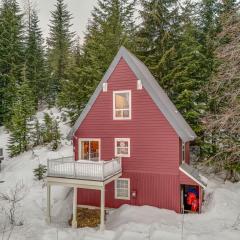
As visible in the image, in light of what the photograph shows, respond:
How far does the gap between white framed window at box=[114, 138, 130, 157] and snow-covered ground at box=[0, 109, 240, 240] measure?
3125 mm

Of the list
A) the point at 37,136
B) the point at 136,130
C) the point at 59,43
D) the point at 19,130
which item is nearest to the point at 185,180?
the point at 136,130

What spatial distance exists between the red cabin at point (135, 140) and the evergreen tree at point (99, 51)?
A: 8.28 metres

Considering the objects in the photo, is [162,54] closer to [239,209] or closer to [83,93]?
[83,93]

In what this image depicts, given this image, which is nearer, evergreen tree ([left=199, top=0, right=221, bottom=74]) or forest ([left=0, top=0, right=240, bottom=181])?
forest ([left=0, top=0, right=240, bottom=181])

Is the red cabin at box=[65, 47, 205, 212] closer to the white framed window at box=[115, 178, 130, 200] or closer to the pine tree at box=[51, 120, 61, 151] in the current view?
the white framed window at box=[115, 178, 130, 200]

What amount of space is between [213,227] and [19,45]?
3797 centimetres

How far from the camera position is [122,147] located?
17.0 m

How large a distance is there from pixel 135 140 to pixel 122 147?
100 centimetres

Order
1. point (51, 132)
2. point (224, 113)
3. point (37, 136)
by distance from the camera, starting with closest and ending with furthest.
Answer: point (224, 113) < point (51, 132) < point (37, 136)

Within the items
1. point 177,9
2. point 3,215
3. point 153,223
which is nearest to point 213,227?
point 153,223

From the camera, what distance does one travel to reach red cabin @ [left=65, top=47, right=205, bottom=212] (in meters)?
15.7

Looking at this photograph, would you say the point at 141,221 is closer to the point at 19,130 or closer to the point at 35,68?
the point at 19,130

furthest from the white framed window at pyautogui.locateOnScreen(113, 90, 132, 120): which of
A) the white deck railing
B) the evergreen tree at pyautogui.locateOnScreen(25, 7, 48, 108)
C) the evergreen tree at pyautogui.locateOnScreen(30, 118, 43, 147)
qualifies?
the evergreen tree at pyautogui.locateOnScreen(25, 7, 48, 108)

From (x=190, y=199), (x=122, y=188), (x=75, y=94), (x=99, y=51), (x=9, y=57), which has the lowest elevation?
(x=190, y=199)
